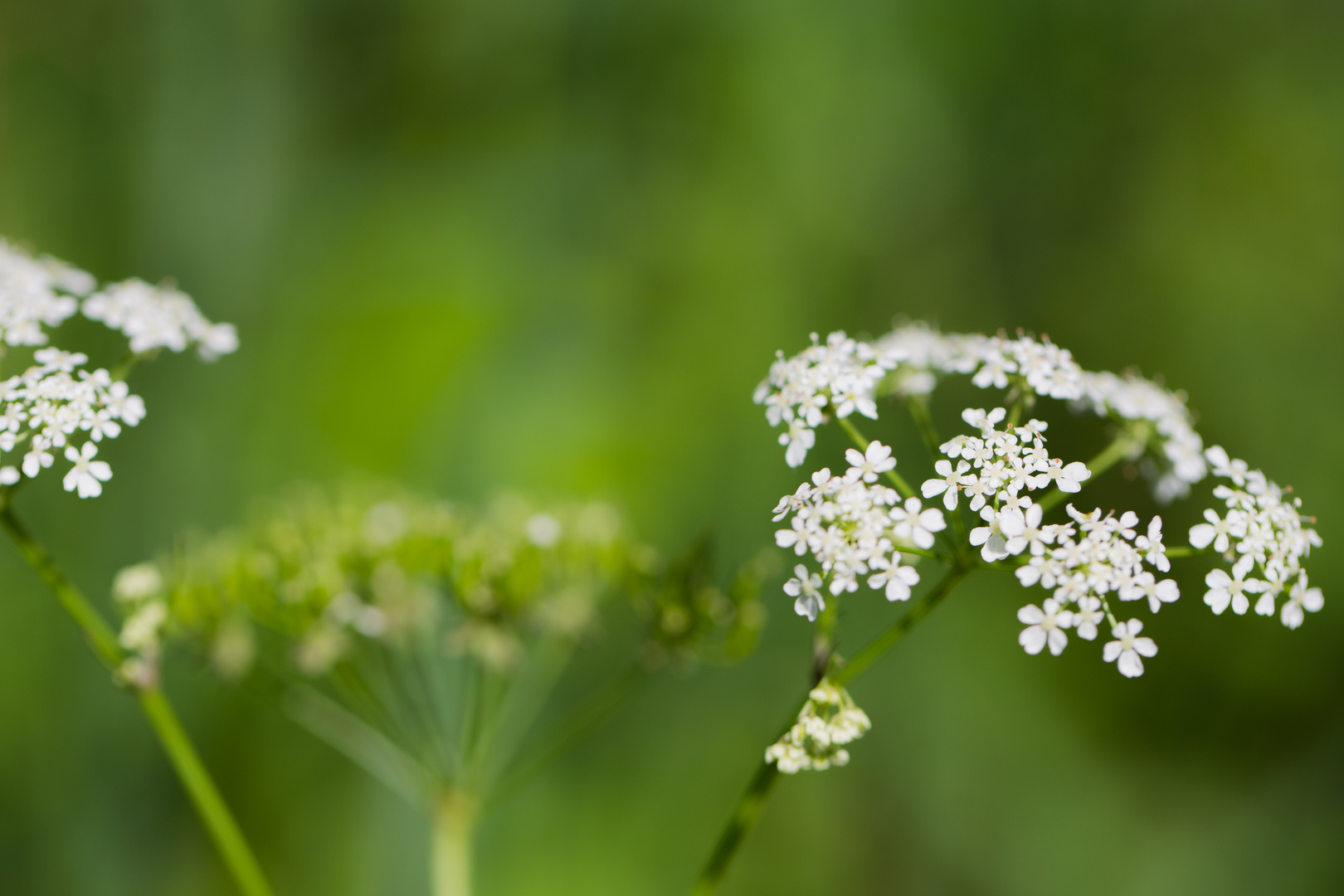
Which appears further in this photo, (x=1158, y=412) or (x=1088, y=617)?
(x=1158, y=412)

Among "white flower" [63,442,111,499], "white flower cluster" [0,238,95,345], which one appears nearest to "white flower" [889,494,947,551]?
"white flower" [63,442,111,499]

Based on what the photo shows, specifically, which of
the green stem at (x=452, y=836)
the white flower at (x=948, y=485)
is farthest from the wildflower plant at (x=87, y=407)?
the white flower at (x=948, y=485)

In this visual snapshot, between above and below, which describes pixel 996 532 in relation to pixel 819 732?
above

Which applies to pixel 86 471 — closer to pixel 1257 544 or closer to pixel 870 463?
pixel 870 463

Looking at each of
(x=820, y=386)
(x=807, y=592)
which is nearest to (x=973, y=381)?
(x=820, y=386)

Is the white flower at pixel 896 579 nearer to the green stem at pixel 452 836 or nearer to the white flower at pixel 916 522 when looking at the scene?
the white flower at pixel 916 522

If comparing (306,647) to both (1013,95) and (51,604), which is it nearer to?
(51,604)

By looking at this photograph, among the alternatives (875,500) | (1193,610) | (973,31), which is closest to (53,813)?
(875,500)

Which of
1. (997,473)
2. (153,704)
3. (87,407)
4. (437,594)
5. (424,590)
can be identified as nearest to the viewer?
(997,473)
